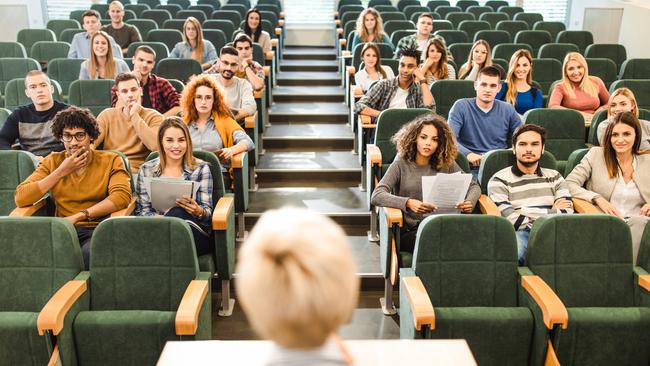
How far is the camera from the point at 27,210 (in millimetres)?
2727

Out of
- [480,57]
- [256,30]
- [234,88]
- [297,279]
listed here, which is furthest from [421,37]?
[297,279]

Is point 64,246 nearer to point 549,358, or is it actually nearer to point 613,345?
point 549,358

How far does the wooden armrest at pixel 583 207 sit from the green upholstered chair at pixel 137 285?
1.68 metres

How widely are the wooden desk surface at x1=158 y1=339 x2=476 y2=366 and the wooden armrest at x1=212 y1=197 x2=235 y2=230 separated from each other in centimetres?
118

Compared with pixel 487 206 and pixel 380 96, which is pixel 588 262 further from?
pixel 380 96

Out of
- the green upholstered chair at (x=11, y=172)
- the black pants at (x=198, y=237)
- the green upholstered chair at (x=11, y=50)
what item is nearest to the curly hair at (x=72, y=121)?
the green upholstered chair at (x=11, y=172)

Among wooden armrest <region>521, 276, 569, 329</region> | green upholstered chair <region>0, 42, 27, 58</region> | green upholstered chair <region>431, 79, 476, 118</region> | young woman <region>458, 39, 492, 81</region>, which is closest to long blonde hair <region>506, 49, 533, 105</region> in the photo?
green upholstered chair <region>431, 79, 476, 118</region>

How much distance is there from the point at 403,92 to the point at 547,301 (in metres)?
2.11

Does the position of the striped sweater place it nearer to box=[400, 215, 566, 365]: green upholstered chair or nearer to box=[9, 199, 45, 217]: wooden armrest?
box=[400, 215, 566, 365]: green upholstered chair

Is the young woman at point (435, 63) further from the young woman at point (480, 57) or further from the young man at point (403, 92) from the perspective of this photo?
the young man at point (403, 92)

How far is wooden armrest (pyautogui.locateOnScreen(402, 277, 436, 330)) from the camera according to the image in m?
2.02

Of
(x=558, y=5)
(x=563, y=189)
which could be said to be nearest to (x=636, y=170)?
(x=563, y=189)

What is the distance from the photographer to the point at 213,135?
3334 mm

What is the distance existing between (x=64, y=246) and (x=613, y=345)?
6.27ft
